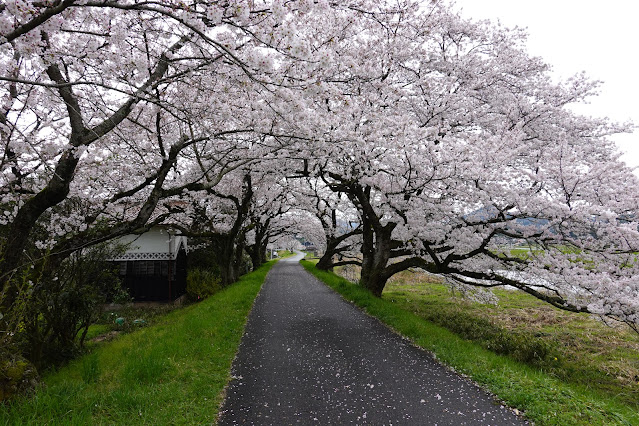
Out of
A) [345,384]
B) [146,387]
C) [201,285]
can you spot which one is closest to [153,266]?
[201,285]

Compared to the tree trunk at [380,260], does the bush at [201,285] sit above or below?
below

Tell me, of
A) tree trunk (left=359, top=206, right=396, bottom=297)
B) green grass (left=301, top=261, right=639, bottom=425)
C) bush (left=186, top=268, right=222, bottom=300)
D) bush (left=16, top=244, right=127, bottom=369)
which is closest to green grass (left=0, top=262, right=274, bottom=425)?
bush (left=16, top=244, right=127, bottom=369)

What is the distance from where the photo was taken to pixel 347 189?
11.6m

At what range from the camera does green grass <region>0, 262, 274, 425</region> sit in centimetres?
363

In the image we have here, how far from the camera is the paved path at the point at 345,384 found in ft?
13.2

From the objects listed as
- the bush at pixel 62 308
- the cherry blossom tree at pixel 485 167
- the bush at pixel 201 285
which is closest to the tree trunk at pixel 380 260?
the cherry blossom tree at pixel 485 167

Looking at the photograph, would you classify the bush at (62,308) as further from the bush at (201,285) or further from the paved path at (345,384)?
the bush at (201,285)

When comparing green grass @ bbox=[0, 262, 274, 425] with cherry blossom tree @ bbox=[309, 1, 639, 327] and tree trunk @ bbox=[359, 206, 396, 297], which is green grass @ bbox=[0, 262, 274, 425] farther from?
tree trunk @ bbox=[359, 206, 396, 297]

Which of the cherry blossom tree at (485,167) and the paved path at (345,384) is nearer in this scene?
the paved path at (345,384)

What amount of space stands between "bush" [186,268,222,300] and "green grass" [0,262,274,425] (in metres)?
8.30

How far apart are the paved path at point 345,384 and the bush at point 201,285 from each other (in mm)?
8521

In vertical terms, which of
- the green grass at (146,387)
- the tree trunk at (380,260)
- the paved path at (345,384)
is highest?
the tree trunk at (380,260)

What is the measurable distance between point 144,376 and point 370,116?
7074mm

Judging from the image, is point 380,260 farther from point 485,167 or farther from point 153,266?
point 153,266
